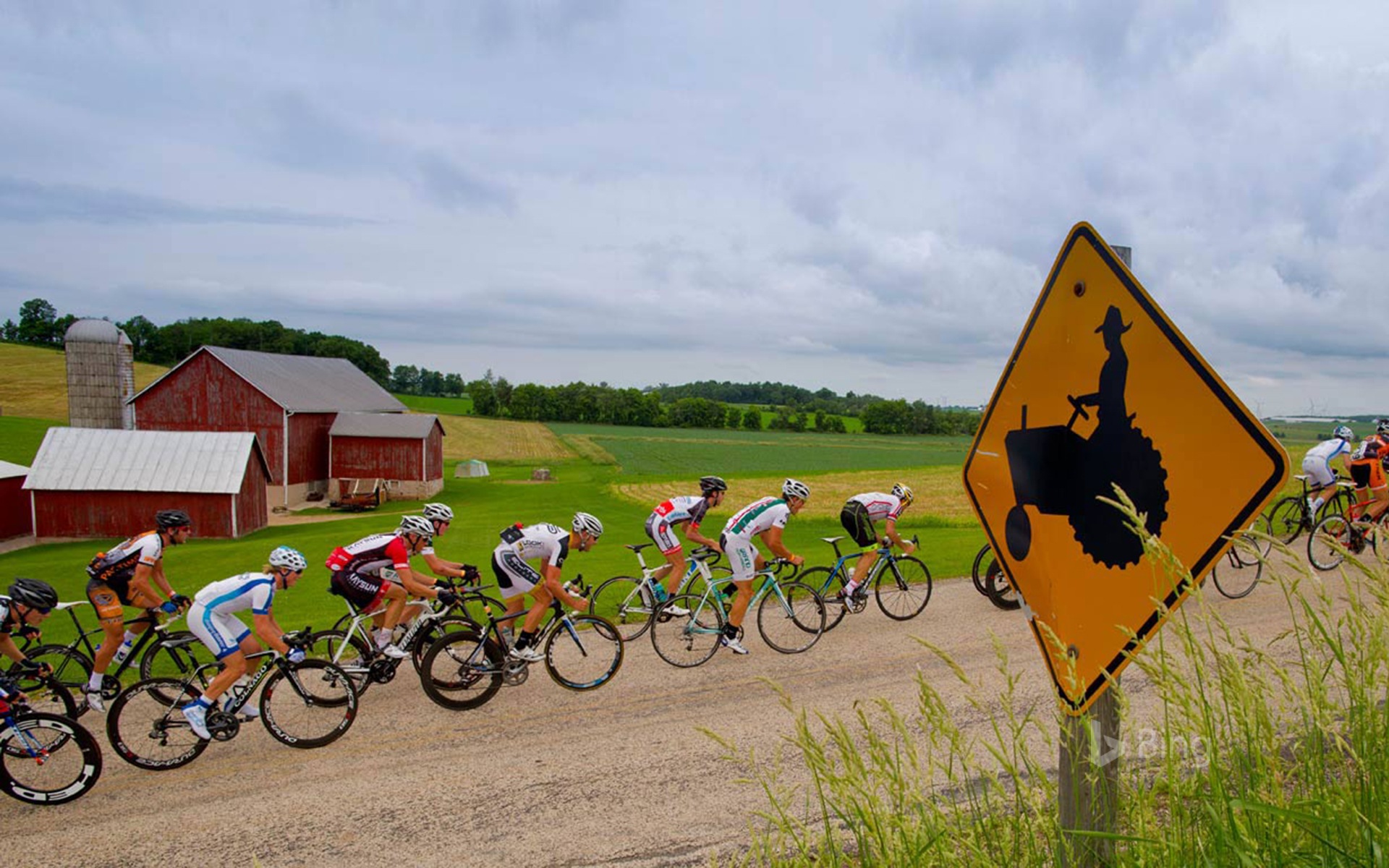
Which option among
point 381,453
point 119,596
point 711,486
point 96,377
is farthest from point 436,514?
point 96,377

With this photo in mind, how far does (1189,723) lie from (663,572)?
832 cm

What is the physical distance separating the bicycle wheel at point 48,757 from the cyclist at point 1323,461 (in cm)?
1653

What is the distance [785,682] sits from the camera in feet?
26.3

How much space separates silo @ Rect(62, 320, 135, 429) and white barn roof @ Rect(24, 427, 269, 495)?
9365 mm

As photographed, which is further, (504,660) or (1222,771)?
(504,660)

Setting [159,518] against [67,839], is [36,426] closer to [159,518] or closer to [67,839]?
[159,518]

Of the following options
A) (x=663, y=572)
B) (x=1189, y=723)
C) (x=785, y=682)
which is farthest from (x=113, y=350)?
(x=1189, y=723)

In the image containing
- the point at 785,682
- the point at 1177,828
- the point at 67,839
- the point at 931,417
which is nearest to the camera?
the point at 1177,828

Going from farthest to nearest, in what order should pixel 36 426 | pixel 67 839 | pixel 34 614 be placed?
pixel 36 426 → pixel 34 614 → pixel 67 839

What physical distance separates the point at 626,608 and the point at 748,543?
200cm

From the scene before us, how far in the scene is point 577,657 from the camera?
321 inches

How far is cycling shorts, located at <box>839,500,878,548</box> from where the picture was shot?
33.0 feet

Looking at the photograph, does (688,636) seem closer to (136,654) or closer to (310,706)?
(310,706)

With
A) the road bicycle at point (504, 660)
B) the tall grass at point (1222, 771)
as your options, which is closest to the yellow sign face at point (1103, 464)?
the tall grass at point (1222, 771)
